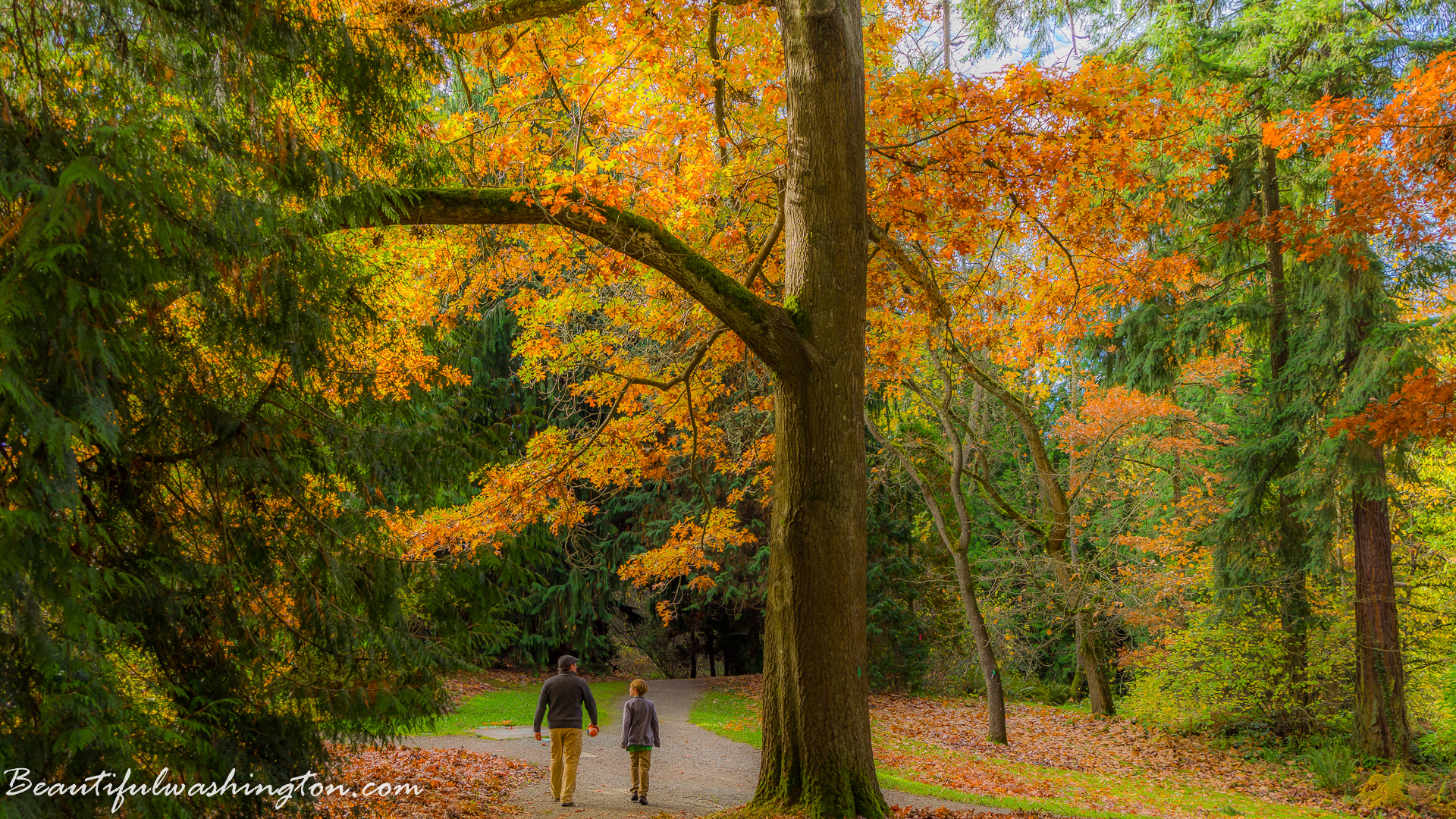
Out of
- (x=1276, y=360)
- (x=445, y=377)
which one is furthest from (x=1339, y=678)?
(x=445, y=377)

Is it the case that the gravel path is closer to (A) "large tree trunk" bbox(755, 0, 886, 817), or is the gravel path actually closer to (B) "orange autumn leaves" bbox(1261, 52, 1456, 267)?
(A) "large tree trunk" bbox(755, 0, 886, 817)

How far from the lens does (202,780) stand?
12.2 ft

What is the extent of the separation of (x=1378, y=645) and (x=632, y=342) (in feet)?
38.0

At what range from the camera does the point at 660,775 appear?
995 cm

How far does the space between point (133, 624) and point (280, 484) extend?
960 mm

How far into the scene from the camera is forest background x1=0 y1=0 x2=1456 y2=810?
3523mm

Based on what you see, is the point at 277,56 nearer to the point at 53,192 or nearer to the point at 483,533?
the point at 53,192

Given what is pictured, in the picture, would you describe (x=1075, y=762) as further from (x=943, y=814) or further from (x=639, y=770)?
(x=639, y=770)

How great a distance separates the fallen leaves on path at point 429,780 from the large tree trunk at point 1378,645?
463 inches

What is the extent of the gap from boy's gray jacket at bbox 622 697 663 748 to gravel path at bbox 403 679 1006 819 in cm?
56
